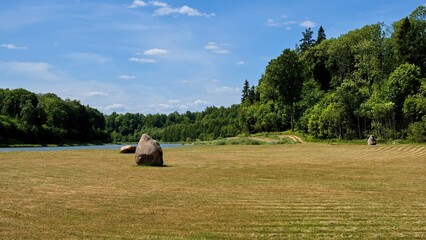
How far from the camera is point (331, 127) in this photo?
79312 millimetres

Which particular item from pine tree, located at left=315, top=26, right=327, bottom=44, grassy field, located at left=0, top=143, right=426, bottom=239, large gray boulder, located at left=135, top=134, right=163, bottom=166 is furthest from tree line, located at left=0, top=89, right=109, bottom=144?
grassy field, located at left=0, top=143, right=426, bottom=239

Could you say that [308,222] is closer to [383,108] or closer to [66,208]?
[66,208]

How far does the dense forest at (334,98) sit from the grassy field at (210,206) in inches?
1883

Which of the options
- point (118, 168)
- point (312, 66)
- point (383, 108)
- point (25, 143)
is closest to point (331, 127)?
point (383, 108)

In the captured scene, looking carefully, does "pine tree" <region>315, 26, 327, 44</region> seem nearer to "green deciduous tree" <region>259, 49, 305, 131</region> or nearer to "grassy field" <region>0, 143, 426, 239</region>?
"green deciduous tree" <region>259, 49, 305, 131</region>

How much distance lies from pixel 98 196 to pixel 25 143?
3983 inches

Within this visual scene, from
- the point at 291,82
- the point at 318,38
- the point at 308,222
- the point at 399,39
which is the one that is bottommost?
the point at 308,222

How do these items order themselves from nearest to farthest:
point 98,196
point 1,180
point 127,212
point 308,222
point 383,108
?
point 308,222 < point 127,212 < point 98,196 < point 1,180 < point 383,108

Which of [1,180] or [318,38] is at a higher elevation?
[318,38]

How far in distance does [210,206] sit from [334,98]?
7237cm

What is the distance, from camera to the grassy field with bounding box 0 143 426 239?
37.2ft

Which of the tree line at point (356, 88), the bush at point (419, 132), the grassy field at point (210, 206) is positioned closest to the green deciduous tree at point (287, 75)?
the tree line at point (356, 88)

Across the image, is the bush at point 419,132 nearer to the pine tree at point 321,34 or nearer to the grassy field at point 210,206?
the grassy field at point 210,206

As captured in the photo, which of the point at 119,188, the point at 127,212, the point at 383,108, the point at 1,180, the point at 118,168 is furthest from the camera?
the point at 383,108
